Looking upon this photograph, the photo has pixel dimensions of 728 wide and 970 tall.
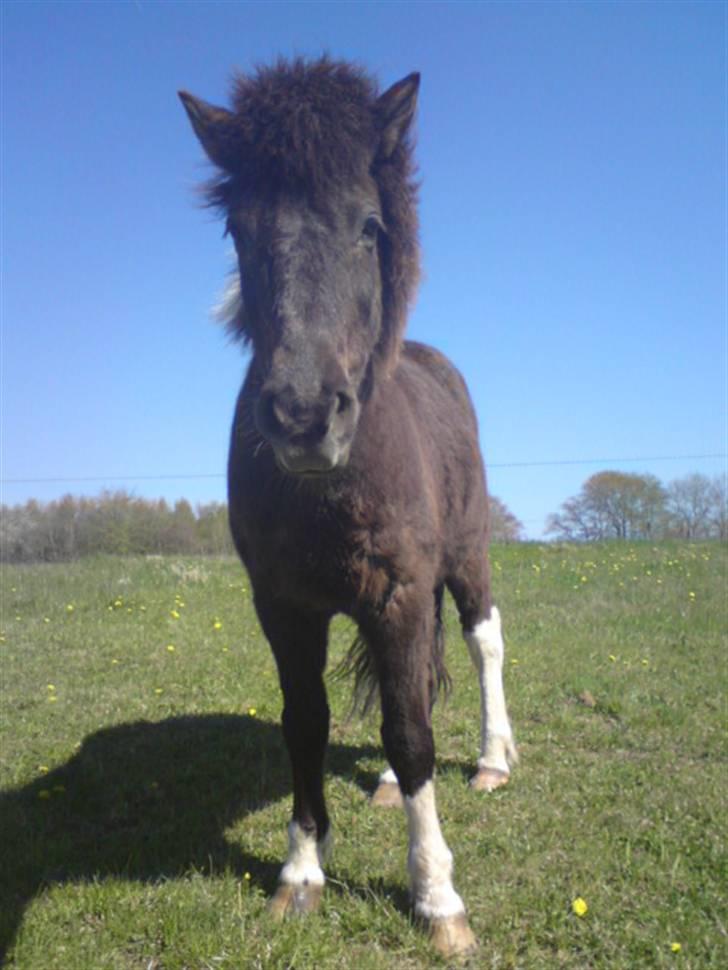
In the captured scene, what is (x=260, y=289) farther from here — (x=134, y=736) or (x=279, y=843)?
(x=134, y=736)

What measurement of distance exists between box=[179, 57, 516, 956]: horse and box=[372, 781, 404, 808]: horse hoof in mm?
734

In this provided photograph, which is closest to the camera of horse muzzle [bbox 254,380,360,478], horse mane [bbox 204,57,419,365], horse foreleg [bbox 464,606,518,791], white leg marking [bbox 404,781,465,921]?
horse muzzle [bbox 254,380,360,478]

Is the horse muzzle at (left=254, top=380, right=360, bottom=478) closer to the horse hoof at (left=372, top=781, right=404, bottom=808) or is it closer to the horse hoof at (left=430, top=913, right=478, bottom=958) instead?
the horse hoof at (left=430, top=913, right=478, bottom=958)

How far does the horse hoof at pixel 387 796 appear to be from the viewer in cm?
432

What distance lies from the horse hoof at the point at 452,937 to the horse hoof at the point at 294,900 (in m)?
0.51

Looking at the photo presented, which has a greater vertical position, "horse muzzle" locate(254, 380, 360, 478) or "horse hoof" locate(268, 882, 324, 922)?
"horse muzzle" locate(254, 380, 360, 478)

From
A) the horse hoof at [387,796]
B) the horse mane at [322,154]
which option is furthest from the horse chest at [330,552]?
the horse hoof at [387,796]

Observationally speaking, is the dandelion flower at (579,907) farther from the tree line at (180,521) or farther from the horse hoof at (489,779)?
the tree line at (180,521)

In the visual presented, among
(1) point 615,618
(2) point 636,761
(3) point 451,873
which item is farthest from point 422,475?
(1) point 615,618

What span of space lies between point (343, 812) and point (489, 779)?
84 cm

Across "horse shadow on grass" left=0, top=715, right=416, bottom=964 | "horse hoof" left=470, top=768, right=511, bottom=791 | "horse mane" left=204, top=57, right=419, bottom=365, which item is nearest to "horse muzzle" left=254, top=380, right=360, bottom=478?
"horse mane" left=204, top=57, right=419, bottom=365

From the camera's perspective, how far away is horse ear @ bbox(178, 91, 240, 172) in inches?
119

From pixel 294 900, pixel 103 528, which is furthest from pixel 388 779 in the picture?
pixel 103 528

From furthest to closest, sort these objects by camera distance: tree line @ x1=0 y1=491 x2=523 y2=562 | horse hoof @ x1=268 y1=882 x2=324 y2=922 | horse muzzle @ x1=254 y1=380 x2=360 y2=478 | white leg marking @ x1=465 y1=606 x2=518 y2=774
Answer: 1. tree line @ x1=0 y1=491 x2=523 y2=562
2. white leg marking @ x1=465 y1=606 x2=518 y2=774
3. horse hoof @ x1=268 y1=882 x2=324 y2=922
4. horse muzzle @ x1=254 y1=380 x2=360 y2=478
